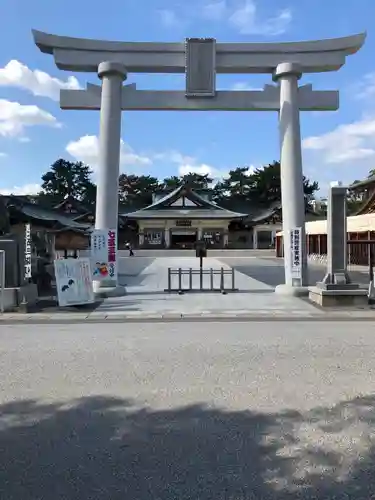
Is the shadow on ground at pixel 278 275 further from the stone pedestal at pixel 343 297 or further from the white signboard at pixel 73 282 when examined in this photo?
the white signboard at pixel 73 282

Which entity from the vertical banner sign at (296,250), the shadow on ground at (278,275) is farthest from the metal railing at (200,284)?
the shadow on ground at (278,275)

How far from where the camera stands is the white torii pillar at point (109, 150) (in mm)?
13938

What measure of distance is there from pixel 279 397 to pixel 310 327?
4.48m

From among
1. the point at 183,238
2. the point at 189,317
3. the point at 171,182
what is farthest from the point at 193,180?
the point at 189,317

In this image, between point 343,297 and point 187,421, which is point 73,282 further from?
point 187,421

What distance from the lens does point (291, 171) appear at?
14094 millimetres

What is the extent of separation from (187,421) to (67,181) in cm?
8184

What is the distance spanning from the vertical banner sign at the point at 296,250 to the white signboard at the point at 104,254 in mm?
5190

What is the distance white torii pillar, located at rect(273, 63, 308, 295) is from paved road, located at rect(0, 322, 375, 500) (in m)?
6.82

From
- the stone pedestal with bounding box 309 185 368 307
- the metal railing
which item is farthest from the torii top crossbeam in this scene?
the metal railing

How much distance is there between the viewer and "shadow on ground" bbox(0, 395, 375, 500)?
115 inches

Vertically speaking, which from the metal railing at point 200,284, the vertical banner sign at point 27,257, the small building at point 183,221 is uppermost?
the small building at point 183,221

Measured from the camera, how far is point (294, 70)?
1412 cm

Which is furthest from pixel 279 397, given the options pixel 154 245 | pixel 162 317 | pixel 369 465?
pixel 154 245
